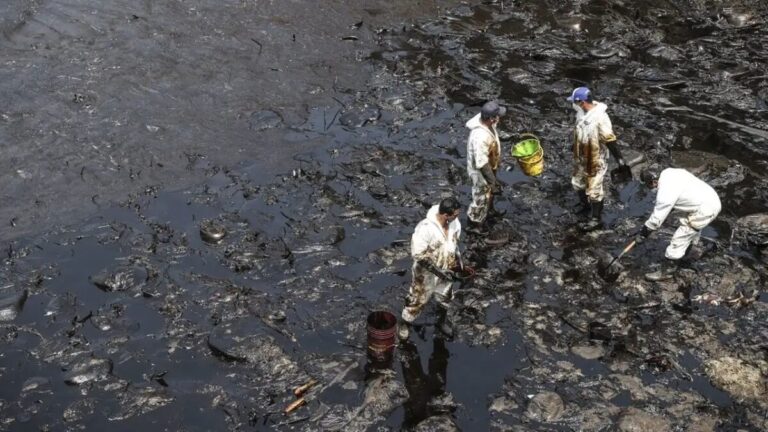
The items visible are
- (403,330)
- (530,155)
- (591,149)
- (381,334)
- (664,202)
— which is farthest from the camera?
(591,149)

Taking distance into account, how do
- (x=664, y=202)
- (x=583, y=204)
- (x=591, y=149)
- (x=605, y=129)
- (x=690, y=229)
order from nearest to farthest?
(x=664, y=202) → (x=690, y=229) → (x=605, y=129) → (x=591, y=149) → (x=583, y=204)

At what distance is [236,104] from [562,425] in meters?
8.26

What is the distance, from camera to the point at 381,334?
7352mm

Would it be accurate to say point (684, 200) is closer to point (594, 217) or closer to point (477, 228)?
point (594, 217)

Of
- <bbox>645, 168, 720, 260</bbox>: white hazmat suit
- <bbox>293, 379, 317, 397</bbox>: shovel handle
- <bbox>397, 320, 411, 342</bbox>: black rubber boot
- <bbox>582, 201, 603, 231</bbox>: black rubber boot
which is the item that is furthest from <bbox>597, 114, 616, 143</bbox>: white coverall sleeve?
<bbox>293, 379, 317, 397</bbox>: shovel handle

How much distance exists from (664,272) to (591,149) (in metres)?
1.84

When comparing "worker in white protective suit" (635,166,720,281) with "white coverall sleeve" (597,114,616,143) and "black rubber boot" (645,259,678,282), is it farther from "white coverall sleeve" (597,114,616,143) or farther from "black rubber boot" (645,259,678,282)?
"white coverall sleeve" (597,114,616,143)

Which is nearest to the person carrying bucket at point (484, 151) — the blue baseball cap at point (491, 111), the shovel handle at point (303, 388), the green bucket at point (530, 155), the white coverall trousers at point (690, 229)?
the blue baseball cap at point (491, 111)

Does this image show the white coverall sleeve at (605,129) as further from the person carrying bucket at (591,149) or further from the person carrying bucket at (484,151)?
the person carrying bucket at (484,151)

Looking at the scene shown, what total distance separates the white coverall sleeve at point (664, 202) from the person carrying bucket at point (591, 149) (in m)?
1.07

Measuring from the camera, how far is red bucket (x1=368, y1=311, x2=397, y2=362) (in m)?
7.39

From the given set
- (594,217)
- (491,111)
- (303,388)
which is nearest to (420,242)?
(303,388)

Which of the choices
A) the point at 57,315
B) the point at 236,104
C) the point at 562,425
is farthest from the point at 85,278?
the point at 562,425

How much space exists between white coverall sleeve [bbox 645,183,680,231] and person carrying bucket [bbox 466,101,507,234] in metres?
1.91
